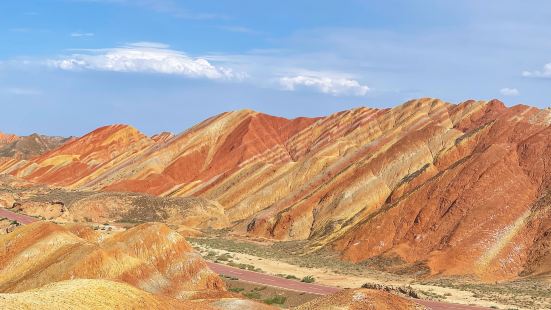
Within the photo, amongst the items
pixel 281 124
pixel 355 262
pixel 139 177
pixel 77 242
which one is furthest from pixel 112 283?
pixel 281 124

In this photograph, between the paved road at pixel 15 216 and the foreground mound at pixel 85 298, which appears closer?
the foreground mound at pixel 85 298

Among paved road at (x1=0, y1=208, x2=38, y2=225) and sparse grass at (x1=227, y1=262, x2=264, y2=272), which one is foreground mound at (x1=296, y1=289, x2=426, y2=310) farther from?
paved road at (x1=0, y1=208, x2=38, y2=225)

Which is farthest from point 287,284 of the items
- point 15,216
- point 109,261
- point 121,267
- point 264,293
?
point 15,216

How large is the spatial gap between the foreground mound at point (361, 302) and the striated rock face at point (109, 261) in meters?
7.19

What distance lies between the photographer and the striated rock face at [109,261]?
1292 inches

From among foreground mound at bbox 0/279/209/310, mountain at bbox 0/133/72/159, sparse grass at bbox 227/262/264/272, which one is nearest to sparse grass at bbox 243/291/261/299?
sparse grass at bbox 227/262/264/272

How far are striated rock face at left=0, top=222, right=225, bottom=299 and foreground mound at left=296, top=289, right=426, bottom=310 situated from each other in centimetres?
719

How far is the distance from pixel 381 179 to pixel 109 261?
53.7 metres

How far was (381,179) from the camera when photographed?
8175 cm

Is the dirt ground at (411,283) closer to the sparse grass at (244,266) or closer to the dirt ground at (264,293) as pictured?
the sparse grass at (244,266)

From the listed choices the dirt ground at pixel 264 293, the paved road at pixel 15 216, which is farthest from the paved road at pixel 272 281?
the paved road at pixel 15 216

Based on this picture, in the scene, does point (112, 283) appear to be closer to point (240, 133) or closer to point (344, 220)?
point (344, 220)

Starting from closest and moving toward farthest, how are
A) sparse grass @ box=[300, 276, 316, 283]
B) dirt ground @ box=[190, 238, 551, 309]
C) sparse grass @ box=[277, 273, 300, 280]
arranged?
dirt ground @ box=[190, 238, 551, 309] → sparse grass @ box=[300, 276, 316, 283] → sparse grass @ box=[277, 273, 300, 280]

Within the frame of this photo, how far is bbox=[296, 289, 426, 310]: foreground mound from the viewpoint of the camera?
24984 mm
